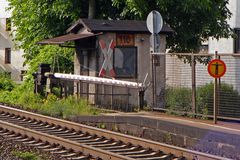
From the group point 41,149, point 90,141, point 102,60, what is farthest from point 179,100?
point 41,149

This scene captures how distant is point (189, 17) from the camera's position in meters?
27.5

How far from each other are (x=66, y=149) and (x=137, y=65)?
7.58 metres

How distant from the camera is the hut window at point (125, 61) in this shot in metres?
19.2

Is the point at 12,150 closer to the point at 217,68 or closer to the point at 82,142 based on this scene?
the point at 82,142

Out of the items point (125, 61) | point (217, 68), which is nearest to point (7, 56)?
point (125, 61)

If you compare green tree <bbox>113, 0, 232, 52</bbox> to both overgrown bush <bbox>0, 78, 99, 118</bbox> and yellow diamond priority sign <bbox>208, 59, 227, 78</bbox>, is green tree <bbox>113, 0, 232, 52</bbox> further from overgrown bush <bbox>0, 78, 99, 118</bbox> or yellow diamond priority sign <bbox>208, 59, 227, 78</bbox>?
yellow diamond priority sign <bbox>208, 59, 227, 78</bbox>

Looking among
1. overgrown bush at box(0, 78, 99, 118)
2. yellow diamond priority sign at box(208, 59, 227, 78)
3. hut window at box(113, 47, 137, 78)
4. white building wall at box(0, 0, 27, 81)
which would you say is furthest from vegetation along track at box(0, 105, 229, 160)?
white building wall at box(0, 0, 27, 81)

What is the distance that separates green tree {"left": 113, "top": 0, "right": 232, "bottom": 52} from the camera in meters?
25.7

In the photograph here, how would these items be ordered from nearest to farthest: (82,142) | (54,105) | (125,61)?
(82,142), (54,105), (125,61)

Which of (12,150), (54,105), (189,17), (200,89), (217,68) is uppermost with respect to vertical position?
(189,17)

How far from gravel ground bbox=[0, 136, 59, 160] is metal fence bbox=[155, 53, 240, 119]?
4.96m

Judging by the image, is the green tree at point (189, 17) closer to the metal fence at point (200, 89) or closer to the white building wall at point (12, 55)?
the metal fence at point (200, 89)

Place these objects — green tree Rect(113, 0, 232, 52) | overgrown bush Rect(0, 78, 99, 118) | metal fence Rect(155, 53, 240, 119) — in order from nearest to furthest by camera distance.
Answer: metal fence Rect(155, 53, 240, 119) → overgrown bush Rect(0, 78, 99, 118) → green tree Rect(113, 0, 232, 52)

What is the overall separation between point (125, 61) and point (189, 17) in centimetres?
897
